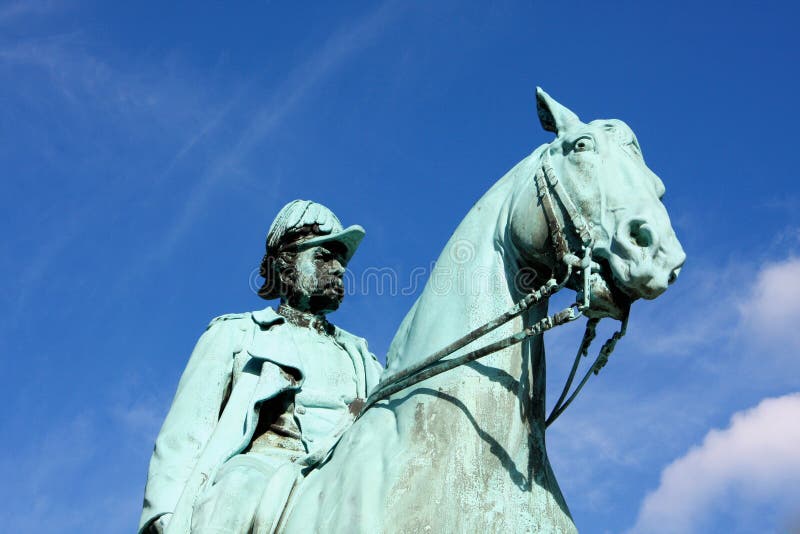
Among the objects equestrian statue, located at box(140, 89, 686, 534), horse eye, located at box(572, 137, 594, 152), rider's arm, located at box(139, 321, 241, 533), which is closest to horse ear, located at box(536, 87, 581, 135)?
equestrian statue, located at box(140, 89, 686, 534)

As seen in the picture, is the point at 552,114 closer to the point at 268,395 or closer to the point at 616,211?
the point at 616,211

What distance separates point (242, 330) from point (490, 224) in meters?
2.76

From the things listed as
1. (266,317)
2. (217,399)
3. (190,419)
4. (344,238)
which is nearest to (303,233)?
(344,238)

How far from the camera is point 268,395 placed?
774 cm

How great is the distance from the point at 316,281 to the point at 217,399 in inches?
50.6

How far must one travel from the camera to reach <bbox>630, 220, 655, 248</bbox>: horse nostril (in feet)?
18.6

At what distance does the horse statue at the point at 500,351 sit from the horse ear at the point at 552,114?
16 cm

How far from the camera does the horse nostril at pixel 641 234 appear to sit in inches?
223

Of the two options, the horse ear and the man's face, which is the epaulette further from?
the horse ear

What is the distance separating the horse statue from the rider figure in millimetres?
496

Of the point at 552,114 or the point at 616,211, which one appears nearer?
the point at 616,211

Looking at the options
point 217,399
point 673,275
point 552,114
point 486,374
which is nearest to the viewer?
point 673,275

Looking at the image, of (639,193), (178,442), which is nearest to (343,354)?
(178,442)

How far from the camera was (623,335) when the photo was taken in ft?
19.7
